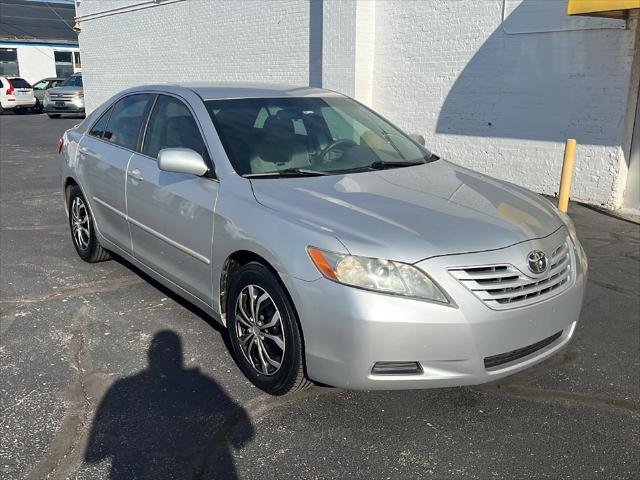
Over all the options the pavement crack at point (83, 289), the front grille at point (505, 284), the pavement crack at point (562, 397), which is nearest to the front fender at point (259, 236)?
the front grille at point (505, 284)

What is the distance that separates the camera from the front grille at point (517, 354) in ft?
9.59

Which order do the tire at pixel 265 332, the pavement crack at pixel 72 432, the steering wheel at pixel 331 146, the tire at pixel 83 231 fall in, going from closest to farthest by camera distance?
the pavement crack at pixel 72 432
the tire at pixel 265 332
the steering wheel at pixel 331 146
the tire at pixel 83 231

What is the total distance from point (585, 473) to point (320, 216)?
1686 mm

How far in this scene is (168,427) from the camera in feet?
10.1

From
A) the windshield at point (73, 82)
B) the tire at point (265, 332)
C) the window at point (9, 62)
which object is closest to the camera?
the tire at point (265, 332)

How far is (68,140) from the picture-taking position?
5.73 meters

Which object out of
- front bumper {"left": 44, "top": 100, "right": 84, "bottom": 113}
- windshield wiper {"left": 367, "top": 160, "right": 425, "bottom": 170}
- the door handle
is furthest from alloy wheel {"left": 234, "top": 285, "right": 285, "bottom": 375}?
front bumper {"left": 44, "top": 100, "right": 84, "bottom": 113}

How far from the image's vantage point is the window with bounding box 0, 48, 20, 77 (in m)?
33.2

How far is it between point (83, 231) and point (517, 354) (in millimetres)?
4048

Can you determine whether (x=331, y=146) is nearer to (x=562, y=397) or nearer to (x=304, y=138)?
(x=304, y=138)

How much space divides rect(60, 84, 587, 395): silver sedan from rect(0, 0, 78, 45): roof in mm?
34098

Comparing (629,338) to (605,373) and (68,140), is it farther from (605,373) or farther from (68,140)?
(68,140)

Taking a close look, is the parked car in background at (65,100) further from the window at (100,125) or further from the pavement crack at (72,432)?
the pavement crack at (72,432)

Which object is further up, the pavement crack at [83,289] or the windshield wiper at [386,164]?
the windshield wiper at [386,164]
